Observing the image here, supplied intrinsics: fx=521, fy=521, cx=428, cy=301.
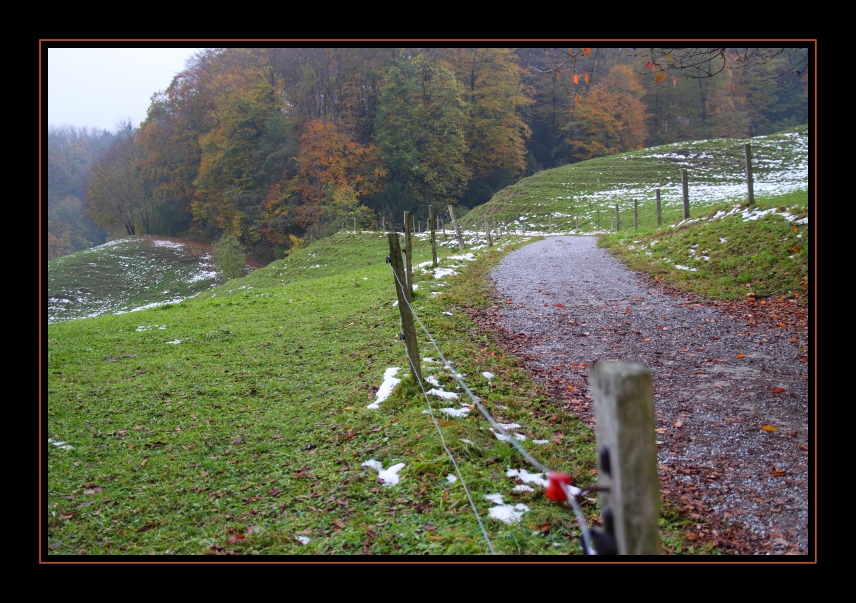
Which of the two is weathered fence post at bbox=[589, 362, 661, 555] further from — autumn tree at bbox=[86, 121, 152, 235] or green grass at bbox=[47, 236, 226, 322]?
autumn tree at bbox=[86, 121, 152, 235]

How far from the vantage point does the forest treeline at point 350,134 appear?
2174 inches

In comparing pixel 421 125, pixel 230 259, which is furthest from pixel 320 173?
pixel 230 259

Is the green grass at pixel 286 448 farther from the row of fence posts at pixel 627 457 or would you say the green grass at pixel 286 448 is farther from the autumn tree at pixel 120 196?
the autumn tree at pixel 120 196

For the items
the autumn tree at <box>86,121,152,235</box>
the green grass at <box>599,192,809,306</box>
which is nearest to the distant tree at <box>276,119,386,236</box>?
the autumn tree at <box>86,121,152,235</box>

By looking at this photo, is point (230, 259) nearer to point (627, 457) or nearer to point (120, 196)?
point (120, 196)

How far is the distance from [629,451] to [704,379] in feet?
19.6

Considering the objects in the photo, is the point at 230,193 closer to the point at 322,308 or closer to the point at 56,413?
the point at 322,308

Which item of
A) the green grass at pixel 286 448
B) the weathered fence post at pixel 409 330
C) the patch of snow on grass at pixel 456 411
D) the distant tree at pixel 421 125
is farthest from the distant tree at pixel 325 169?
the patch of snow on grass at pixel 456 411

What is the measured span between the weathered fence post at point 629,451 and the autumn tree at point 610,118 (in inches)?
2927

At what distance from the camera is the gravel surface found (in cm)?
416

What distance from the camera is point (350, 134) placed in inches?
2303

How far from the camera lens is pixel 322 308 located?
1416cm

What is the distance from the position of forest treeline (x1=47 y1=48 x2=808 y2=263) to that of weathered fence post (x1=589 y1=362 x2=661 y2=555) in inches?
1627
